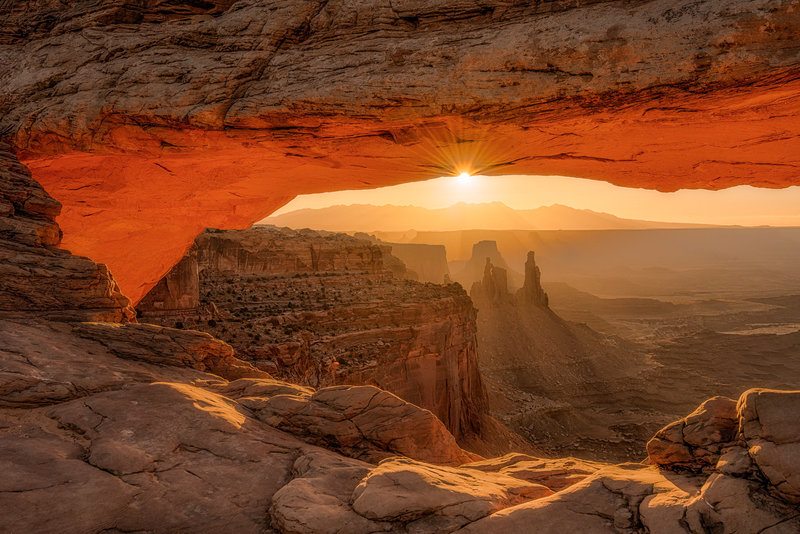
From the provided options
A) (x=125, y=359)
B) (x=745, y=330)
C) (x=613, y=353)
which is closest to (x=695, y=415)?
(x=125, y=359)

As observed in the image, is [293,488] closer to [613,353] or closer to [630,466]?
[630,466]

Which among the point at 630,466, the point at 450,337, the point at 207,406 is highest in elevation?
the point at 207,406

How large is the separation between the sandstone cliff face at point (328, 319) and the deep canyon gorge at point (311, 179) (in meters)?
6.81

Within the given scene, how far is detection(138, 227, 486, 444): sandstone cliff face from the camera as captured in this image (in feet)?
66.3

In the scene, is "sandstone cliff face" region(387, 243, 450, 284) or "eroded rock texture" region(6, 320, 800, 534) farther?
"sandstone cliff face" region(387, 243, 450, 284)

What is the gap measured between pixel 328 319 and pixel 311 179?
47.4 feet

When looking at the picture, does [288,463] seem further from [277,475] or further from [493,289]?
[493,289]

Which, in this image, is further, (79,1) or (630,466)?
(79,1)

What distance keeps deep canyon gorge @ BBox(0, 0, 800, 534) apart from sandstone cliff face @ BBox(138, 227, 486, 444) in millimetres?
6812

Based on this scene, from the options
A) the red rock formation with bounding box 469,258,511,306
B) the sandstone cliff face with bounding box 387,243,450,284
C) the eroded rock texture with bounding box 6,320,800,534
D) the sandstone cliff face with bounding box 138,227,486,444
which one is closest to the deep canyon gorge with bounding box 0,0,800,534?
the eroded rock texture with bounding box 6,320,800,534

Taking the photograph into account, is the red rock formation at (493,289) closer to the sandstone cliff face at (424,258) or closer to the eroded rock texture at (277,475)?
the sandstone cliff face at (424,258)

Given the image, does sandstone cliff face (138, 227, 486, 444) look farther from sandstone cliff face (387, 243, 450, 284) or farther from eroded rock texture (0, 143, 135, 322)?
sandstone cliff face (387, 243, 450, 284)

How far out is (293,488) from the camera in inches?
200

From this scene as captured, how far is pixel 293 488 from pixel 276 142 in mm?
7398
